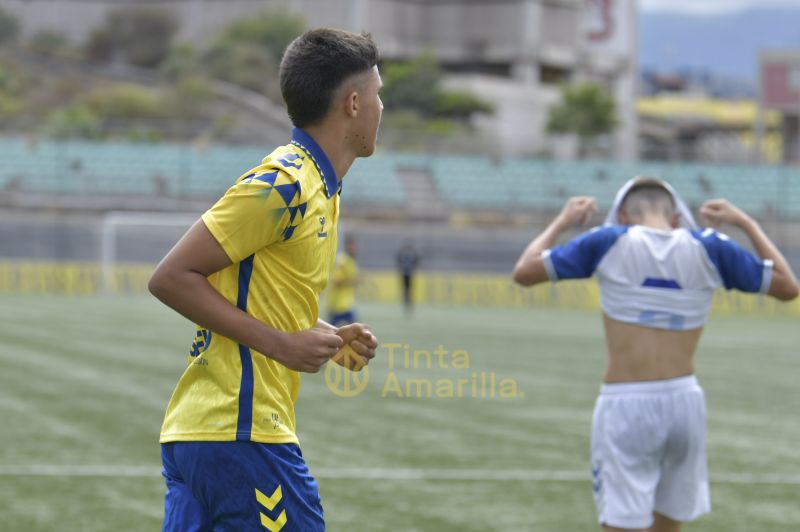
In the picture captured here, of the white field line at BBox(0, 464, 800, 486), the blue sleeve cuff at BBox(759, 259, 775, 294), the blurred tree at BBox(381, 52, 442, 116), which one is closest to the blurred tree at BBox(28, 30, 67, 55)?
the blurred tree at BBox(381, 52, 442, 116)

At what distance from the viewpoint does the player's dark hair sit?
3.54 m

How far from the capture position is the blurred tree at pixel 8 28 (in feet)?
269

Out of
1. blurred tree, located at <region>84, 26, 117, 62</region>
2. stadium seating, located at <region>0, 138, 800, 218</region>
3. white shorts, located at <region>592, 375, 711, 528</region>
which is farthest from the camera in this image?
blurred tree, located at <region>84, 26, 117, 62</region>

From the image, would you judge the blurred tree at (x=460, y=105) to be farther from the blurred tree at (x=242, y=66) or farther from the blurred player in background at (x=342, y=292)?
the blurred player in background at (x=342, y=292)

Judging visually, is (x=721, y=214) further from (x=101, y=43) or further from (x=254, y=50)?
(x=101, y=43)

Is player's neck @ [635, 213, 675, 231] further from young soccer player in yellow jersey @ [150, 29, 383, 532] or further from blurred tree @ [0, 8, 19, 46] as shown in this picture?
blurred tree @ [0, 8, 19, 46]

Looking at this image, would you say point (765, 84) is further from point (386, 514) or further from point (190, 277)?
point (190, 277)

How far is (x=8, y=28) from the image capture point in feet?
271

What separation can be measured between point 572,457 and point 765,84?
6027 cm

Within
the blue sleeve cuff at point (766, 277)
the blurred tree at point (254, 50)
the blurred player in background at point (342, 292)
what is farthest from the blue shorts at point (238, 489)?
the blurred tree at point (254, 50)

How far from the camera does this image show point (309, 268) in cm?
361

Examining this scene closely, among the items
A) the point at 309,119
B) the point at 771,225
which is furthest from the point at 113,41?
the point at 309,119

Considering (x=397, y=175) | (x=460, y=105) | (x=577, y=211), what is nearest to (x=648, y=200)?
(x=577, y=211)

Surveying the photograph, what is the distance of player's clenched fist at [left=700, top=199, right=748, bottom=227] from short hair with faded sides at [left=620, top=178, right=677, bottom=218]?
152mm
